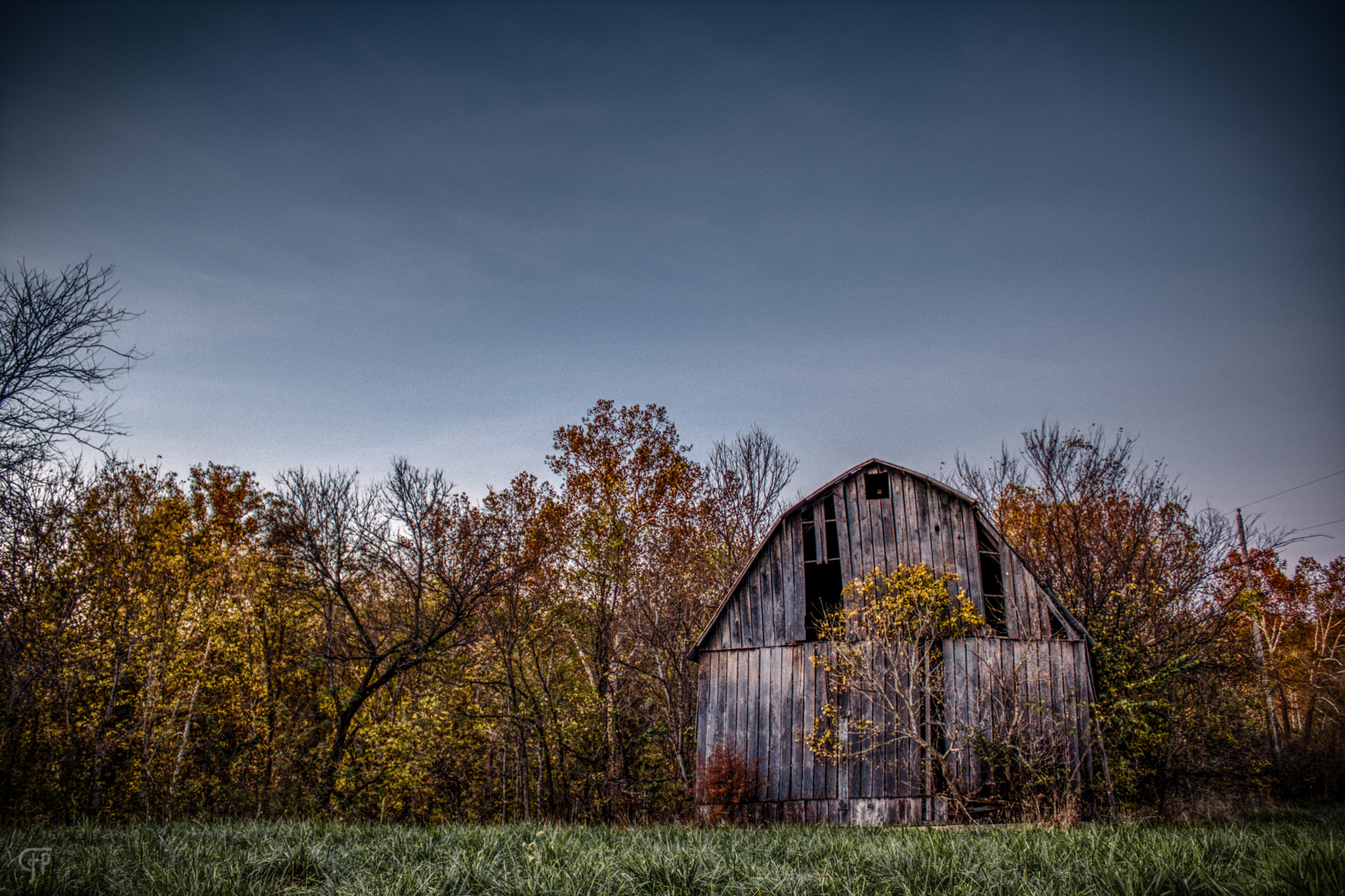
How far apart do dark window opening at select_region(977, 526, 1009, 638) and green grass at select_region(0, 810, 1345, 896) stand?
23.7 feet

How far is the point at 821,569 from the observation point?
15.7 metres

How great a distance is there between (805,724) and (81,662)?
19.1 m

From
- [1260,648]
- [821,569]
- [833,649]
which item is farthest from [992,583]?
[1260,648]

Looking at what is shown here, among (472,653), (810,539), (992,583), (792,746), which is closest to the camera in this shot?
(792,746)

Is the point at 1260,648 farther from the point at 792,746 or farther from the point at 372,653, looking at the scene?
the point at 372,653

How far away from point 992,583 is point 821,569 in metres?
3.76

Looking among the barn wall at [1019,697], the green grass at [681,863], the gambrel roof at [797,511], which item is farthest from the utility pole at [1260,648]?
the green grass at [681,863]

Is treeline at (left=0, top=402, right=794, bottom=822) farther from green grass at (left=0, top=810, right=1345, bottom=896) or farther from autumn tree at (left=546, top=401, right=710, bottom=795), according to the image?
green grass at (left=0, top=810, right=1345, bottom=896)

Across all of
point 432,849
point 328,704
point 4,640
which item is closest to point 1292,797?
point 432,849

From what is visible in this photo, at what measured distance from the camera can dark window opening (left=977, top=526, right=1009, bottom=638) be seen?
13.5 metres

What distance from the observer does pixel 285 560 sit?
16.9m

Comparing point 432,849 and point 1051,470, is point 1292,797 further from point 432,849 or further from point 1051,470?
point 432,849

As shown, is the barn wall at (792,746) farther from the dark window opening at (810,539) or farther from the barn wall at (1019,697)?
the dark window opening at (810,539)

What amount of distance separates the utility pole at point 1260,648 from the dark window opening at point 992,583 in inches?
244
